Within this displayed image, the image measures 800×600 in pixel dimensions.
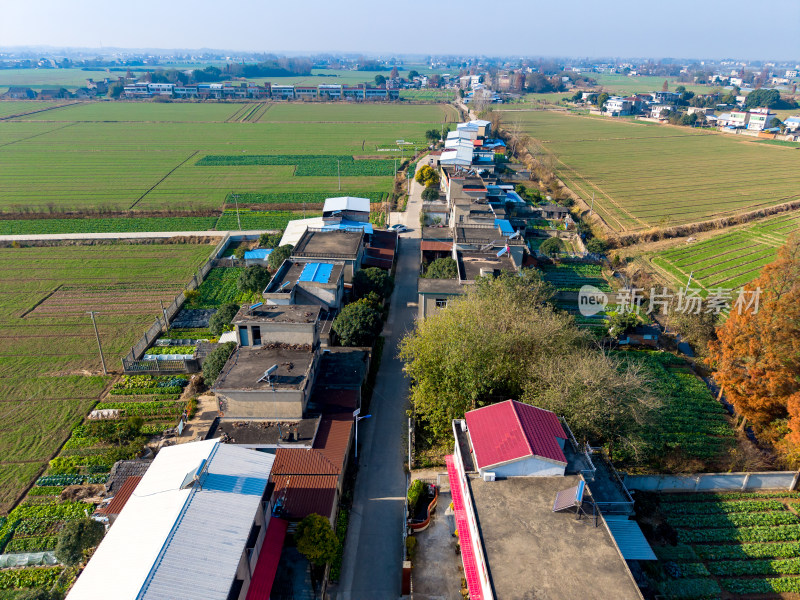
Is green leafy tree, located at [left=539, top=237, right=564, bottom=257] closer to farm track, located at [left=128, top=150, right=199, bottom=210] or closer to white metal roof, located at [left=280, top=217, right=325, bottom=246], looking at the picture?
white metal roof, located at [left=280, top=217, right=325, bottom=246]

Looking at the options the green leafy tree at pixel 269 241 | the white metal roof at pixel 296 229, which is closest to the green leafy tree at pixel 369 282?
the white metal roof at pixel 296 229

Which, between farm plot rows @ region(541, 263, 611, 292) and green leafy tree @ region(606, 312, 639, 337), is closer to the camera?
green leafy tree @ region(606, 312, 639, 337)

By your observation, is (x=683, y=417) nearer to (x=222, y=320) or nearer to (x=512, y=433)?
(x=512, y=433)

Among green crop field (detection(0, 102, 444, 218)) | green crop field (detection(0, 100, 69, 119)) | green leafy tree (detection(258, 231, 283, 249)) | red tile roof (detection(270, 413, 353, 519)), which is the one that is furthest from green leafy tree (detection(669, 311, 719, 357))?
green crop field (detection(0, 100, 69, 119))

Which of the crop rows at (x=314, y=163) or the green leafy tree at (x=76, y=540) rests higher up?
the crop rows at (x=314, y=163)

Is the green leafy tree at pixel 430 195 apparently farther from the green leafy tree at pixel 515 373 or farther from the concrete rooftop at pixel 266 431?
the concrete rooftop at pixel 266 431

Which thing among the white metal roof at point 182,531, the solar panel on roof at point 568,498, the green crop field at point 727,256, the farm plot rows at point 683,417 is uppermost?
the white metal roof at point 182,531

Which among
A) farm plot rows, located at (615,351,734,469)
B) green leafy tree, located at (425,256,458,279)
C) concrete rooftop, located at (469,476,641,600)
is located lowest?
farm plot rows, located at (615,351,734,469)

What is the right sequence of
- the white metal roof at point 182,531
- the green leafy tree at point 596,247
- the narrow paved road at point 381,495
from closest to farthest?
the white metal roof at point 182,531
the narrow paved road at point 381,495
the green leafy tree at point 596,247
